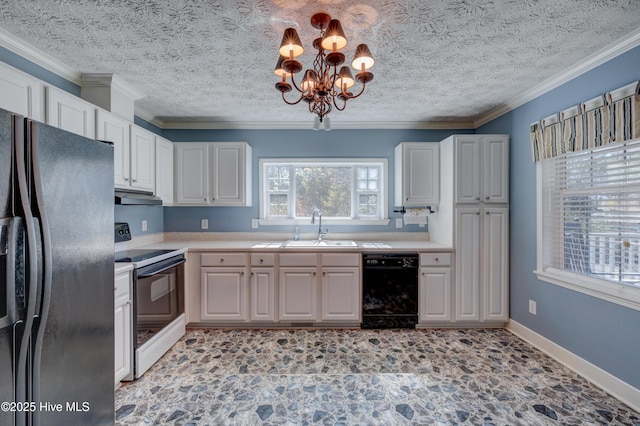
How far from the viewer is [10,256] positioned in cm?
102

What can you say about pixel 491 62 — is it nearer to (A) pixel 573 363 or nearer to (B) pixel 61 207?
(A) pixel 573 363

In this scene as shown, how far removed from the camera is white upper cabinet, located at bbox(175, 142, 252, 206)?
325cm

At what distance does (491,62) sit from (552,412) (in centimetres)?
238

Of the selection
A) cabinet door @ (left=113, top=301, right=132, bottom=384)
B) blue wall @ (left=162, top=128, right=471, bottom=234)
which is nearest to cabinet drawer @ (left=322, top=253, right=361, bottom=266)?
blue wall @ (left=162, top=128, right=471, bottom=234)

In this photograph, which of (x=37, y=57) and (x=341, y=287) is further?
(x=341, y=287)

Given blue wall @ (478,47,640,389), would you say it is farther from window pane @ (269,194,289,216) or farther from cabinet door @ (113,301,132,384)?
cabinet door @ (113,301,132,384)

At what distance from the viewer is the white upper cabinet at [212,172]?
3248 millimetres

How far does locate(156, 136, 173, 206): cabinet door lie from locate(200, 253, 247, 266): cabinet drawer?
31.1 inches

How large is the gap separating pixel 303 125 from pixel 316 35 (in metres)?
1.77

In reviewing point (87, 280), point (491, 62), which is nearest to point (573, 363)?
point (491, 62)

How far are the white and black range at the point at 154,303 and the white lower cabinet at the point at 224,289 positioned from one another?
23 cm

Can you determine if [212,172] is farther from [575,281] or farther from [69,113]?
[575,281]

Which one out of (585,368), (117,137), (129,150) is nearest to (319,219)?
(129,150)

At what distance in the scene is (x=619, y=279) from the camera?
1922 mm
